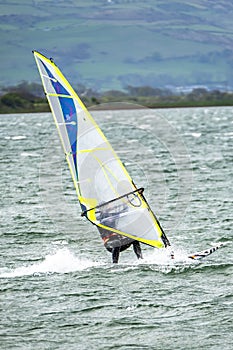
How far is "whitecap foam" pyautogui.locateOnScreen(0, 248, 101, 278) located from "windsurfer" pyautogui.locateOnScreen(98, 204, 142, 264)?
693mm

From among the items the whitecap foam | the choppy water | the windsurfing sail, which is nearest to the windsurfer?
the windsurfing sail

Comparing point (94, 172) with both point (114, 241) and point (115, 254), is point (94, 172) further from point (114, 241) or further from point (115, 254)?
point (115, 254)

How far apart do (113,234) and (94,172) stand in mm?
1404

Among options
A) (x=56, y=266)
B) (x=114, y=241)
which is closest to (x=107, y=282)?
(x=114, y=241)

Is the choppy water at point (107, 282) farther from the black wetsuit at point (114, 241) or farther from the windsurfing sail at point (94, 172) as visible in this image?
the windsurfing sail at point (94, 172)

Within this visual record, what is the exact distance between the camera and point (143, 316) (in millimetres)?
14234

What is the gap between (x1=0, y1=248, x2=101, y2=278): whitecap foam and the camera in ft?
57.0

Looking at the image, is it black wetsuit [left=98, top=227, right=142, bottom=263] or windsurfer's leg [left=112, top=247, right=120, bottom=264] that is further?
windsurfer's leg [left=112, top=247, right=120, bottom=264]

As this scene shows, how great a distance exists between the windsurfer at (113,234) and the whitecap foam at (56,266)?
2.27 feet

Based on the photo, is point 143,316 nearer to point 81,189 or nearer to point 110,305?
point 110,305

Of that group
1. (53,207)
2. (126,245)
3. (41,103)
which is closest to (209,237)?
(126,245)

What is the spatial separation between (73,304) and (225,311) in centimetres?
271

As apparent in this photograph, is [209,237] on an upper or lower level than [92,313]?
lower

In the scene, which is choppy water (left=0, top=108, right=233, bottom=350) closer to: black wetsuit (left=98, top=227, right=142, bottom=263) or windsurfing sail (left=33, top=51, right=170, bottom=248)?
black wetsuit (left=98, top=227, right=142, bottom=263)
